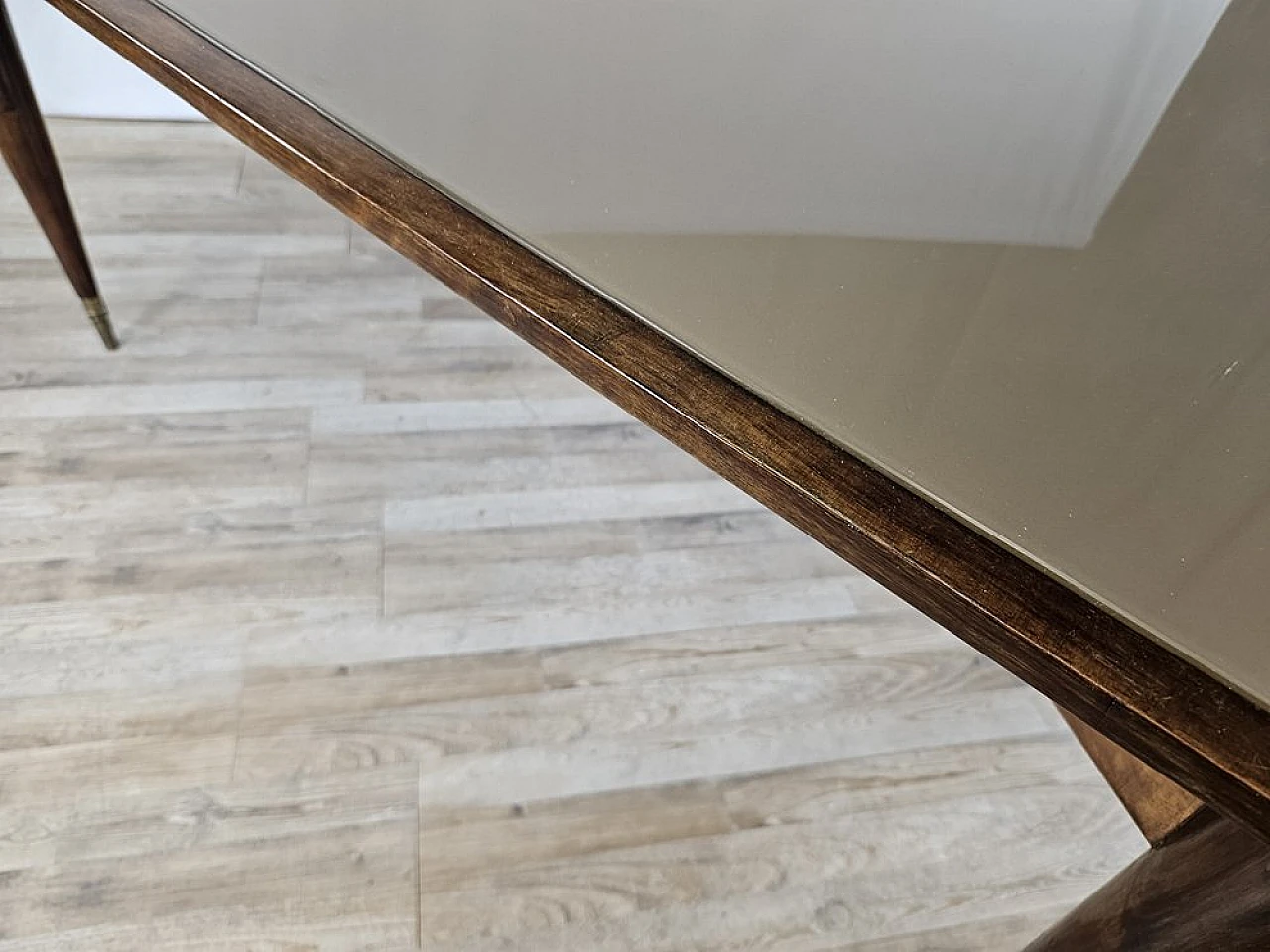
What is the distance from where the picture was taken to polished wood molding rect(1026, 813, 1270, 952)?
0.38 m

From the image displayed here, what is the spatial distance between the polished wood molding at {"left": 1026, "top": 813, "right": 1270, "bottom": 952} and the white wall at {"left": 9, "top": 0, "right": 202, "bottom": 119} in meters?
1.53

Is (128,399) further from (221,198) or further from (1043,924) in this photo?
(1043,924)

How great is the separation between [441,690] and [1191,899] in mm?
588

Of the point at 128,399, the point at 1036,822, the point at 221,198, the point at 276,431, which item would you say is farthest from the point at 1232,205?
the point at 221,198

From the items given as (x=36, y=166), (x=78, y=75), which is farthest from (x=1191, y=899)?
(x=78, y=75)

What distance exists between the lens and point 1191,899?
16.4 inches

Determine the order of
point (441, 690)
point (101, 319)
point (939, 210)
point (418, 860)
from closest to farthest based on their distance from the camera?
point (939, 210)
point (418, 860)
point (441, 690)
point (101, 319)

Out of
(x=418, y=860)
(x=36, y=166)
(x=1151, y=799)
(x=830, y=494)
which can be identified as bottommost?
(x=418, y=860)

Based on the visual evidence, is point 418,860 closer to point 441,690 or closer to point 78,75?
point 441,690

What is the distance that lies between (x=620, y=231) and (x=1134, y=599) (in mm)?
261

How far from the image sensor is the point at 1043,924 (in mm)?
784

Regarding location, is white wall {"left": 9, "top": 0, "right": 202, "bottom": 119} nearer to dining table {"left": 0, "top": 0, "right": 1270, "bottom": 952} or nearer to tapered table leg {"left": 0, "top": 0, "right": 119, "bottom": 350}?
tapered table leg {"left": 0, "top": 0, "right": 119, "bottom": 350}

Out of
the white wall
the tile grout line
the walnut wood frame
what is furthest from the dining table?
the white wall

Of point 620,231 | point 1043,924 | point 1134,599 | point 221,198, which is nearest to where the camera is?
point 1134,599
